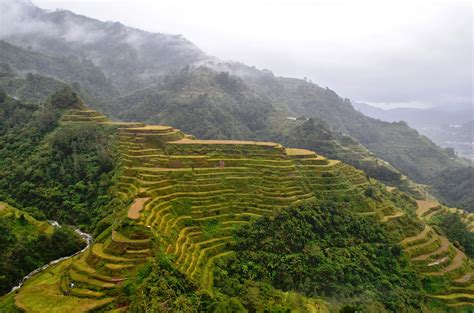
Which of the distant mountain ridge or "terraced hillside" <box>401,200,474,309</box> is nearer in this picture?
"terraced hillside" <box>401,200,474,309</box>

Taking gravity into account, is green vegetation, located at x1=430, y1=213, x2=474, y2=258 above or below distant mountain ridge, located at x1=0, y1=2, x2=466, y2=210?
below

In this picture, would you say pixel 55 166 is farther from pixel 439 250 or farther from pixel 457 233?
pixel 457 233

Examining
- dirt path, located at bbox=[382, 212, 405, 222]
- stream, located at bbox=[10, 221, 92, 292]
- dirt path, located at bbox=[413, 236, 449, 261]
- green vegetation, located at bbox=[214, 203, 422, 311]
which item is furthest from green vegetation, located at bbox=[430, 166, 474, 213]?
stream, located at bbox=[10, 221, 92, 292]

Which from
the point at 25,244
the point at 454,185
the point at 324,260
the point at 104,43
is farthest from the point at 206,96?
the point at 104,43

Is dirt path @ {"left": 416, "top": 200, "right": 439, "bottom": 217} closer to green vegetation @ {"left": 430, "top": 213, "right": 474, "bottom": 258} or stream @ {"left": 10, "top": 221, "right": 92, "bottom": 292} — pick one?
green vegetation @ {"left": 430, "top": 213, "right": 474, "bottom": 258}

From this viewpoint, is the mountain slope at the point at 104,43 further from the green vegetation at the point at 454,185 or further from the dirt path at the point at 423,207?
the dirt path at the point at 423,207

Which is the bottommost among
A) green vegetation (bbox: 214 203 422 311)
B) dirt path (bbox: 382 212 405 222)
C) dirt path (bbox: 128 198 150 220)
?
green vegetation (bbox: 214 203 422 311)

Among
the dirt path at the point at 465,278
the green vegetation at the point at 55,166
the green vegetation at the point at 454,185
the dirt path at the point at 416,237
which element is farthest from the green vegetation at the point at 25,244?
the green vegetation at the point at 454,185
